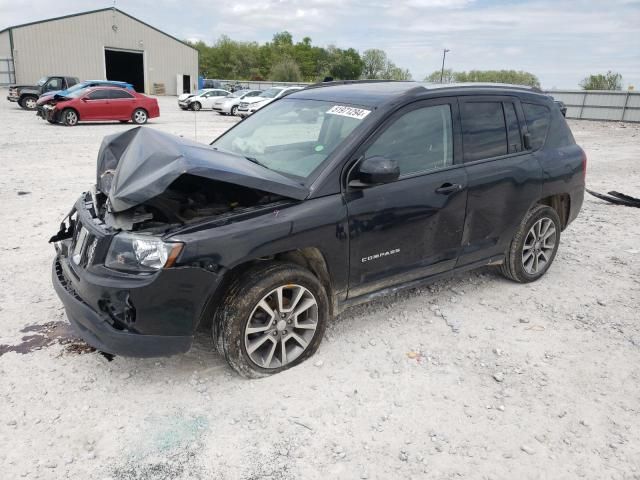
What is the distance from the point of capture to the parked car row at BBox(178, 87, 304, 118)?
84.5 feet

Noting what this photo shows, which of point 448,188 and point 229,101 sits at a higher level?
point 229,101

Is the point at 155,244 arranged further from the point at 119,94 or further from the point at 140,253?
the point at 119,94

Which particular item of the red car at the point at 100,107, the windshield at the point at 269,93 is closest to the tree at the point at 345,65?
the windshield at the point at 269,93

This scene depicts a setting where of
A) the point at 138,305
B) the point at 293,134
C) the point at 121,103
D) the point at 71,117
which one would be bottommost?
the point at 138,305

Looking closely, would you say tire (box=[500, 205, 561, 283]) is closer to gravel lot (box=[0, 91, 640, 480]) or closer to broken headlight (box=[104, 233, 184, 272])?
gravel lot (box=[0, 91, 640, 480])

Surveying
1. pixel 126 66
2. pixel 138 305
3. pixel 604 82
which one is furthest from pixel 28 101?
pixel 604 82

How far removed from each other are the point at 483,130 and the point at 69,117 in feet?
58.2

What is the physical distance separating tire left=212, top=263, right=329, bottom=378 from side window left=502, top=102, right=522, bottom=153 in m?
2.34

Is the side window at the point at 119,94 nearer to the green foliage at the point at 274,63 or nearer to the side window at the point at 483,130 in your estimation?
the side window at the point at 483,130

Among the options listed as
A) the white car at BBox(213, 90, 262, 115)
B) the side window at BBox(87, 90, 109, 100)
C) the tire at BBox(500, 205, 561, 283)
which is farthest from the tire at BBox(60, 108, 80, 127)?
the tire at BBox(500, 205, 561, 283)

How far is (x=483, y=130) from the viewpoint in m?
4.21

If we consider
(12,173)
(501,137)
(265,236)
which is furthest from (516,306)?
(12,173)

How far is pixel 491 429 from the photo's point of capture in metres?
2.91

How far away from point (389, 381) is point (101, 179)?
8.49 feet
